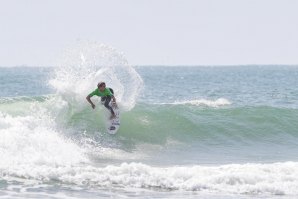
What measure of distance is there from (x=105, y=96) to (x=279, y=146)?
5.54 meters

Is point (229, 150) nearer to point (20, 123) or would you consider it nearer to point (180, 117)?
point (180, 117)

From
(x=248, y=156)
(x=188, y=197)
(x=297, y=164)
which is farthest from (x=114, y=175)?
(x=248, y=156)

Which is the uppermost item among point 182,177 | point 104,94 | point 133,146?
point 104,94

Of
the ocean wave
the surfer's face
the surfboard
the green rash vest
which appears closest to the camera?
the ocean wave


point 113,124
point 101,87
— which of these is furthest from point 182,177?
point 113,124

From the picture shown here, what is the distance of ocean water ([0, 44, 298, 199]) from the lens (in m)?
14.6

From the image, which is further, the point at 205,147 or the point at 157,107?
the point at 157,107

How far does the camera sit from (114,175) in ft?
50.3

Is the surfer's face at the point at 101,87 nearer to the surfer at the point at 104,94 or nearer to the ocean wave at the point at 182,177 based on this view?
the surfer at the point at 104,94

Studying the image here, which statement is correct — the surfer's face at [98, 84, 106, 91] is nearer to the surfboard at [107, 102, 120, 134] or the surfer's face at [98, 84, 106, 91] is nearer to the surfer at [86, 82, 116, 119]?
the surfer at [86, 82, 116, 119]

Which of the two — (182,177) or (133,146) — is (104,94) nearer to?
(133,146)

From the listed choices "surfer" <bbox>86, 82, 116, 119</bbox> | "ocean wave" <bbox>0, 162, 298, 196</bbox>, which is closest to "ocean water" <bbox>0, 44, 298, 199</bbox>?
"ocean wave" <bbox>0, 162, 298, 196</bbox>

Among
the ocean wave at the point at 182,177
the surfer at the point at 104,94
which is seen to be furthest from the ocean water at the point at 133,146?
the surfer at the point at 104,94

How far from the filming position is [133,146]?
67.8 feet
